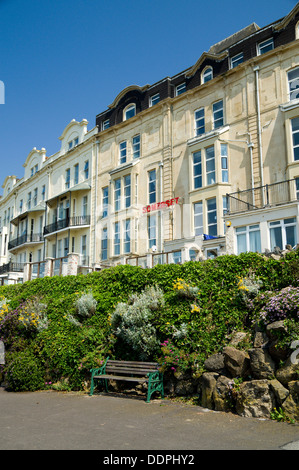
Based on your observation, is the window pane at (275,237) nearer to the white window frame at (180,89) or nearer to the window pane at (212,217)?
the window pane at (212,217)

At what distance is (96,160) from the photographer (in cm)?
3341

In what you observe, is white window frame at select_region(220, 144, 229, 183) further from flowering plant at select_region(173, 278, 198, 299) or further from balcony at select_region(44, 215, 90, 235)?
flowering plant at select_region(173, 278, 198, 299)

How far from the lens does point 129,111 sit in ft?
104

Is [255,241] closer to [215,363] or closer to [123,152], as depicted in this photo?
[215,363]

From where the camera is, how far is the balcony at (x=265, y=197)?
65.8ft

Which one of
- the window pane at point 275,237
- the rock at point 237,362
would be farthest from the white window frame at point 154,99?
the rock at point 237,362

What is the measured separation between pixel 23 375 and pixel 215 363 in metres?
6.25

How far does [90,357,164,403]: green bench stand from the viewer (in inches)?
422

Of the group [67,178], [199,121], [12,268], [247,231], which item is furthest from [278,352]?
[12,268]

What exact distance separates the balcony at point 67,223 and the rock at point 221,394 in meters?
24.6

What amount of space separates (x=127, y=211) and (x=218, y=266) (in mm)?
17680

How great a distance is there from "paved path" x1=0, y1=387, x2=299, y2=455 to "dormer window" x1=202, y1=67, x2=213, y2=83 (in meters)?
21.5

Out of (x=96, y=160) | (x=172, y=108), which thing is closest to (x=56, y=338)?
(x=172, y=108)
